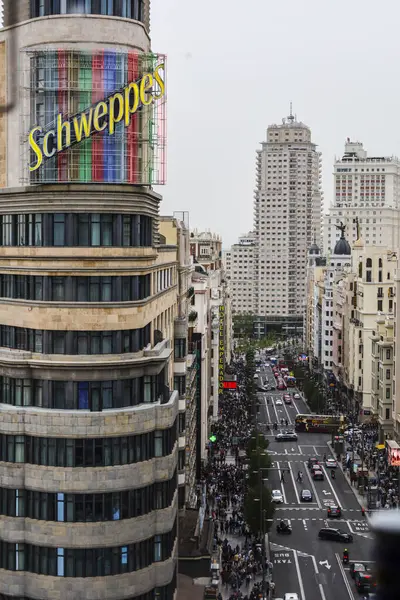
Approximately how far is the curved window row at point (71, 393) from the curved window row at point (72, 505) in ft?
11.1

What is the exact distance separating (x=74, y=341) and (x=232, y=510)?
43.2 meters

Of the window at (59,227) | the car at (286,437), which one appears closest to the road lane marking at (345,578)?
the window at (59,227)

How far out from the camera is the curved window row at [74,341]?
36.7 m

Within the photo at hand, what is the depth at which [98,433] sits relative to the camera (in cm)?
3619

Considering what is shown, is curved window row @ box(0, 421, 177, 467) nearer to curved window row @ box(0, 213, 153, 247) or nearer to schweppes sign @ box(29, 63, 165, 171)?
curved window row @ box(0, 213, 153, 247)

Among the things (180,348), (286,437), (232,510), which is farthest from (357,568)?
(286,437)

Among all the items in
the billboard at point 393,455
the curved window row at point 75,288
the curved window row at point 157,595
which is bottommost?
the billboard at point 393,455

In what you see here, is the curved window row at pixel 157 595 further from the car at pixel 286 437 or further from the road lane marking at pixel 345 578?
the car at pixel 286 437

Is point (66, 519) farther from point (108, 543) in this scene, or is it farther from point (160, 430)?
point (160, 430)

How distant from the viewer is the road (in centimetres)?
5806

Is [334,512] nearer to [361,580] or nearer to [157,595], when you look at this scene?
[361,580]

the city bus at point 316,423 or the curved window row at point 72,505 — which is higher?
the curved window row at point 72,505

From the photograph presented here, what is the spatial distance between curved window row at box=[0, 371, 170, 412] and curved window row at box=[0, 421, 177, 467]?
131 centimetres

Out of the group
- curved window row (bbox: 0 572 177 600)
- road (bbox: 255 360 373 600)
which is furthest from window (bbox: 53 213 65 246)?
road (bbox: 255 360 373 600)
